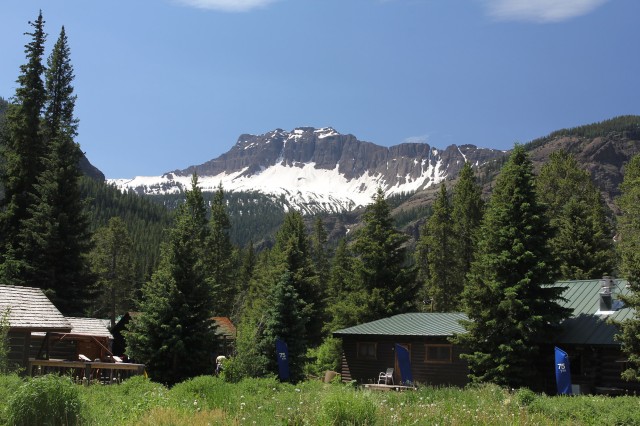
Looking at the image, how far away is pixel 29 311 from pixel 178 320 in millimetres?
6688

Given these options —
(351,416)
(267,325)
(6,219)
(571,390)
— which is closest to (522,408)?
(351,416)

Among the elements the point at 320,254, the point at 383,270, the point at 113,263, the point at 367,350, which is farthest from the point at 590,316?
the point at 320,254

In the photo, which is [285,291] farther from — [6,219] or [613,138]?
[613,138]

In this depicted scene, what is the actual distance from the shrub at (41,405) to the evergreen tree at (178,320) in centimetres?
1628

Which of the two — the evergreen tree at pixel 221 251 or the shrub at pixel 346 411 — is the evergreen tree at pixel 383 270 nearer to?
the evergreen tree at pixel 221 251

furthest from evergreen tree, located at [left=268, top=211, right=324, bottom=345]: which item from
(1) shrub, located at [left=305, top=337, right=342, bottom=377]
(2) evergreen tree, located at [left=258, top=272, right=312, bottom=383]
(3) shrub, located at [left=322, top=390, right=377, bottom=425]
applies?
(3) shrub, located at [left=322, top=390, right=377, bottom=425]

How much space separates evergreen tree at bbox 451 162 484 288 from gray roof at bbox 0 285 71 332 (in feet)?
114

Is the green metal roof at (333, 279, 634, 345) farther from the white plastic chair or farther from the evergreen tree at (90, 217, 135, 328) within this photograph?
the evergreen tree at (90, 217, 135, 328)

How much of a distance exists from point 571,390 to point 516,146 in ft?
34.9

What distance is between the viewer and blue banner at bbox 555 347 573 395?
22.2 metres

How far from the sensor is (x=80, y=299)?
3756cm

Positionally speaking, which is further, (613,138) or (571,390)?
(613,138)

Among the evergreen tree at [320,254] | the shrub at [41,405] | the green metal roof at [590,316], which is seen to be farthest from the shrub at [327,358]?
the shrub at [41,405]

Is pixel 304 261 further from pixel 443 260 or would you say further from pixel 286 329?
pixel 443 260
